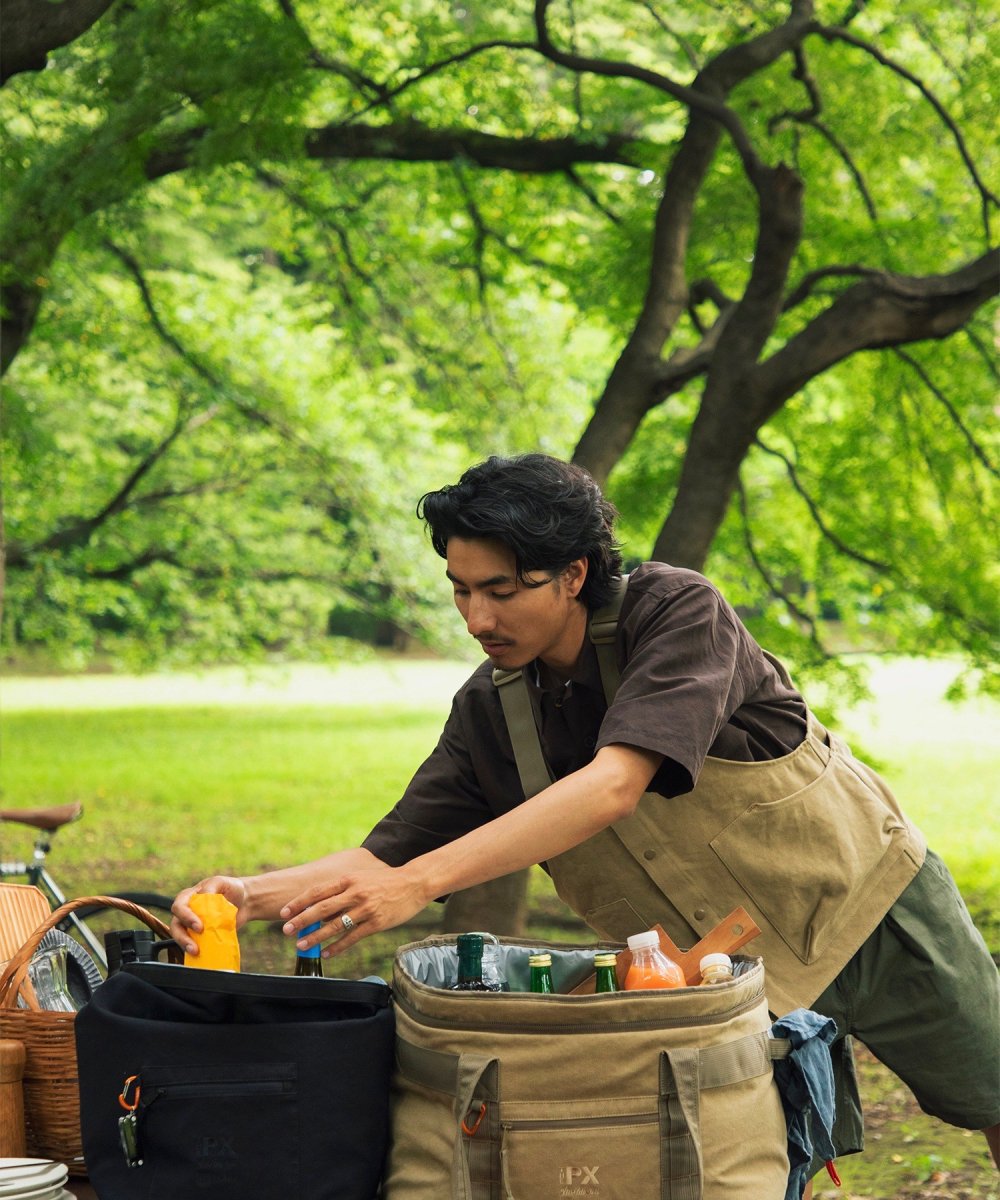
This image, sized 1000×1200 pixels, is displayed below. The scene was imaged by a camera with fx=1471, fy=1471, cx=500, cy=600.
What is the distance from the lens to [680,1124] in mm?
1877

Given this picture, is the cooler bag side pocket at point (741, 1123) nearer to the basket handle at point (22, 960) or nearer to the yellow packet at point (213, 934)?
the yellow packet at point (213, 934)

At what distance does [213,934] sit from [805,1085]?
2.87 ft

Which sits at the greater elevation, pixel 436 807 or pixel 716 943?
pixel 436 807

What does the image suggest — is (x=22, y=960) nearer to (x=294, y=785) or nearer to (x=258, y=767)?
(x=294, y=785)

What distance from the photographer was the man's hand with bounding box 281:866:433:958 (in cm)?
198

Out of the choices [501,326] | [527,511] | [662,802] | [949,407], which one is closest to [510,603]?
[527,511]

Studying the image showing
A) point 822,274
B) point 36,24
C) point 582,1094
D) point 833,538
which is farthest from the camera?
point 833,538

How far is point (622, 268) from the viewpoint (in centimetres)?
787

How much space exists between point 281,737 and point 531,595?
19.5 metres

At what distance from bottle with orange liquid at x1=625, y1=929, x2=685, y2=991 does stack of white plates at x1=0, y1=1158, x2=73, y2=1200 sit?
2.68 ft

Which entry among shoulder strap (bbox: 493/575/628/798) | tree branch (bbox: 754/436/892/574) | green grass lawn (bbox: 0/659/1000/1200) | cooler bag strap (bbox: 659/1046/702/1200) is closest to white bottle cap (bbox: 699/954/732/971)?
cooler bag strap (bbox: 659/1046/702/1200)

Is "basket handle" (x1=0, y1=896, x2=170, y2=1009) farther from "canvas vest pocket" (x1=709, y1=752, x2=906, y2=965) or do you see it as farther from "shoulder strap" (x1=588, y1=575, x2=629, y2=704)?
"canvas vest pocket" (x1=709, y1=752, x2=906, y2=965)

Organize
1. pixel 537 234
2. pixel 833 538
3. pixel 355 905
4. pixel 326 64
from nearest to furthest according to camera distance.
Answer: pixel 355 905
pixel 326 64
pixel 833 538
pixel 537 234

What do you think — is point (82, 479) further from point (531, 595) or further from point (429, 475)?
point (531, 595)
